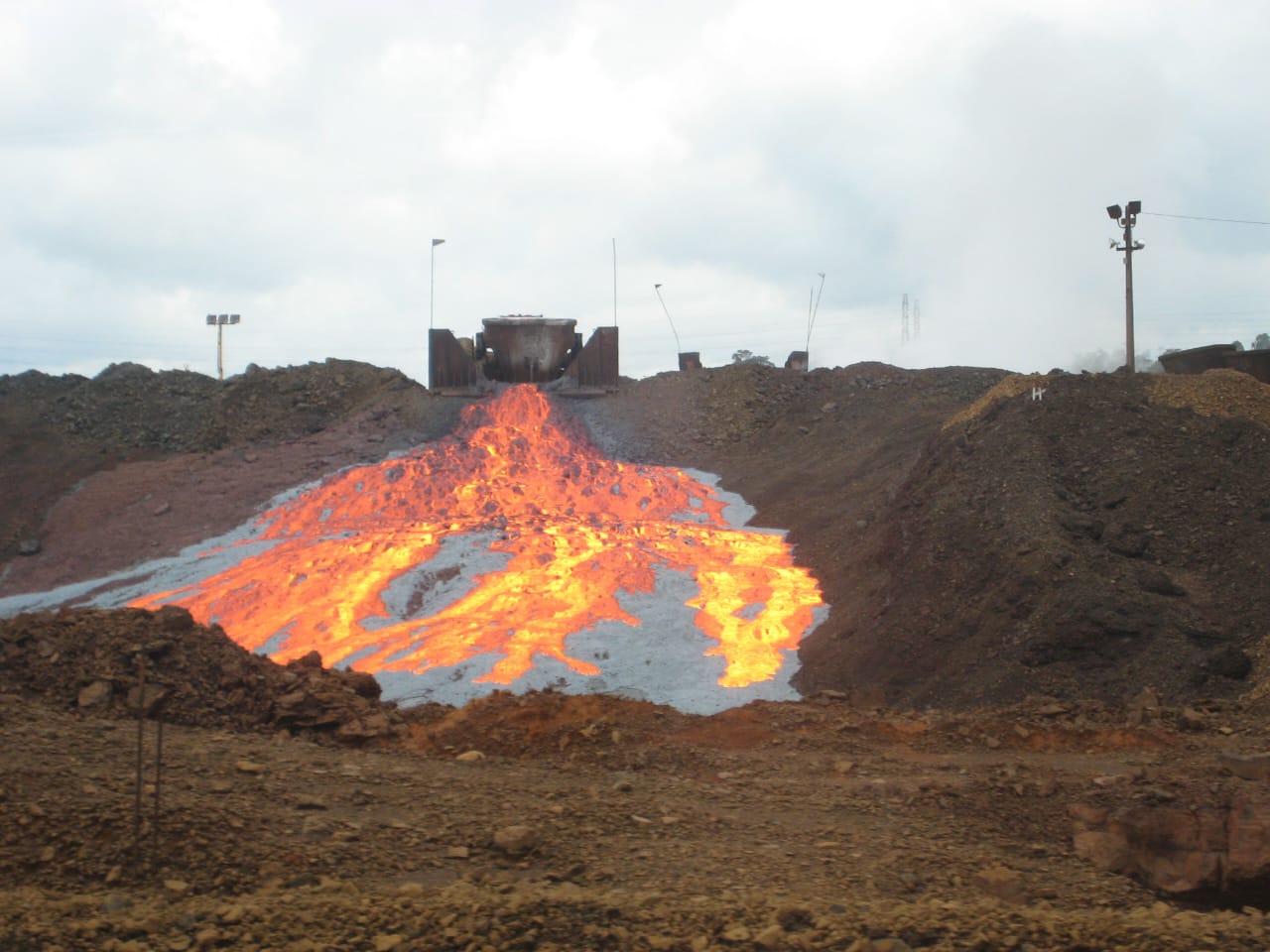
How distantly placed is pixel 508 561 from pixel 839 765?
37.3 feet

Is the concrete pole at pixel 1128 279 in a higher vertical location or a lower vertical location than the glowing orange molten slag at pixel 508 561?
higher

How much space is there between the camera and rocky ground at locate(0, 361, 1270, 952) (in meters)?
5.05

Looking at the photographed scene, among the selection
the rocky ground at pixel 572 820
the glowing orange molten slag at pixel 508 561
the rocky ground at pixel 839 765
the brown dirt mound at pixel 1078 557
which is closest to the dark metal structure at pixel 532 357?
the glowing orange molten slag at pixel 508 561

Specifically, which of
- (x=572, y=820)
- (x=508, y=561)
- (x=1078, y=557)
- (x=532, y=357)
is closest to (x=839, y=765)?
(x=572, y=820)

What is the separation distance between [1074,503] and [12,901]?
13.8 meters

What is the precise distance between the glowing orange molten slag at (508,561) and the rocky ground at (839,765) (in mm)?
1490

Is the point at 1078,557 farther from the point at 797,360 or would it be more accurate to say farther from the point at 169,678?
the point at 797,360

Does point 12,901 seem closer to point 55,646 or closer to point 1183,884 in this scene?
point 55,646

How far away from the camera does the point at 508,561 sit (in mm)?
19422

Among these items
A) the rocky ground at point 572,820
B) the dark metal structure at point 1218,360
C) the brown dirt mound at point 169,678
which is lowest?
the rocky ground at point 572,820

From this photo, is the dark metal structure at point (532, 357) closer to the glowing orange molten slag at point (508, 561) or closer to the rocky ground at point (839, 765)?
the glowing orange molten slag at point (508, 561)

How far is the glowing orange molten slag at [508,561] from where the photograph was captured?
16.4 m

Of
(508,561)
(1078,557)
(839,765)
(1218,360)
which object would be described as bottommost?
(839,765)

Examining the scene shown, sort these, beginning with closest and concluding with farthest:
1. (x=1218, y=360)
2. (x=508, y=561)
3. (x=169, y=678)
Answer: (x=169, y=678) < (x=508, y=561) < (x=1218, y=360)
